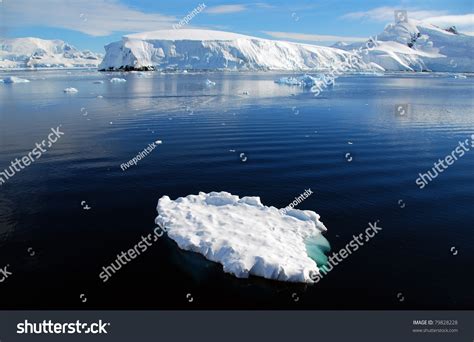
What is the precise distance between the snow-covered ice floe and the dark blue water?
0.50m

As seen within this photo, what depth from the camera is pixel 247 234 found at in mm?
16203

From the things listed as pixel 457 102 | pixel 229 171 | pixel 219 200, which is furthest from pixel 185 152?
pixel 457 102

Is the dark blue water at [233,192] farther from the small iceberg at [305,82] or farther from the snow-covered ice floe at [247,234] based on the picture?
the small iceberg at [305,82]

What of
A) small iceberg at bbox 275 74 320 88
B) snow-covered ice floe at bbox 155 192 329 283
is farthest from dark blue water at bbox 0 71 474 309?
small iceberg at bbox 275 74 320 88

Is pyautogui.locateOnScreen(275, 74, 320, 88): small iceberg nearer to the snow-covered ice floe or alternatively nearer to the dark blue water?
the dark blue water

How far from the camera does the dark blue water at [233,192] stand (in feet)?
42.9

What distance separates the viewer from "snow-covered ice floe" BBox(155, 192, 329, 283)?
549 inches

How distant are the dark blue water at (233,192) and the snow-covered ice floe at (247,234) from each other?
503 mm

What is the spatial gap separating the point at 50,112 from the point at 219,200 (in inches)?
1390

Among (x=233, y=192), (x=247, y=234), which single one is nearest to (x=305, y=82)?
(x=233, y=192)

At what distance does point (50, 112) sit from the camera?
46094 mm

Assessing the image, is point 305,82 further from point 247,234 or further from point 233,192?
point 247,234

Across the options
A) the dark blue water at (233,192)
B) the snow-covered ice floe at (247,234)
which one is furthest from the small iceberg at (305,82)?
the snow-covered ice floe at (247,234)

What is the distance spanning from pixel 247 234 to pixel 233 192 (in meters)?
5.38
